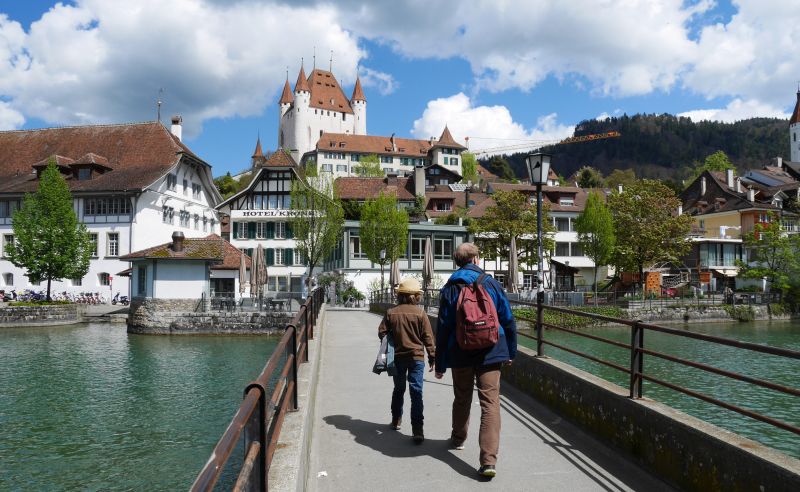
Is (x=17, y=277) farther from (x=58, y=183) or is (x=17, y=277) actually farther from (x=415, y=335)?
(x=415, y=335)

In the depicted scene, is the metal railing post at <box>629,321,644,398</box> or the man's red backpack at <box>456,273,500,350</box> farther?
the metal railing post at <box>629,321,644,398</box>

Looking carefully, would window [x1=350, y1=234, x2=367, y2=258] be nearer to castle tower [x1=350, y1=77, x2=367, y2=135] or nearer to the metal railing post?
the metal railing post

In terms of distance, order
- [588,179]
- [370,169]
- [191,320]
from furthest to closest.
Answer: [588,179] → [370,169] → [191,320]

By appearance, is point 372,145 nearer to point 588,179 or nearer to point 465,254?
point 588,179

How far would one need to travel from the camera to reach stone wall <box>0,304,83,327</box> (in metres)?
36.1

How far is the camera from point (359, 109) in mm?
139375

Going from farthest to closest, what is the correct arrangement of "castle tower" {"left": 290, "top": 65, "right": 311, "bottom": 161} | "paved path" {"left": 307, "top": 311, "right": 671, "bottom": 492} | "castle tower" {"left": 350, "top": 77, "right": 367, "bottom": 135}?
"castle tower" {"left": 350, "top": 77, "right": 367, "bottom": 135} → "castle tower" {"left": 290, "top": 65, "right": 311, "bottom": 161} → "paved path" {"left": 307, "top": 311, "right": 671, "bottom": 492}

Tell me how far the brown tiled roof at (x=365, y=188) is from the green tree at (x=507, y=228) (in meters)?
15.9

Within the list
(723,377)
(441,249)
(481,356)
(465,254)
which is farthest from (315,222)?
(481,356)

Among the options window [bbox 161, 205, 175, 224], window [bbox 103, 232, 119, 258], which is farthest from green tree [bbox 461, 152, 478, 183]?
window [bbox 103, 232, 119, 258]

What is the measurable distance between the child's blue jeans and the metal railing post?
81.1 inches

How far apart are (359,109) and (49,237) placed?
104648mm

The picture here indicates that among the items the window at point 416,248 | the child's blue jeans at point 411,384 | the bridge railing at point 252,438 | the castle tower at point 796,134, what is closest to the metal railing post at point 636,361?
→ the child's blue jeans at point 411,384

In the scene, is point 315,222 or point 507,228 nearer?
point 507,228
